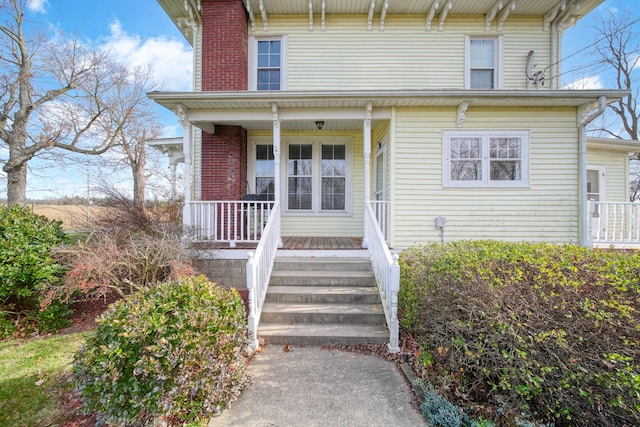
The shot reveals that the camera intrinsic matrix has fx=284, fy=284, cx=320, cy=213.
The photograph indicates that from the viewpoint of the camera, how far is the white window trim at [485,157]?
607 cm

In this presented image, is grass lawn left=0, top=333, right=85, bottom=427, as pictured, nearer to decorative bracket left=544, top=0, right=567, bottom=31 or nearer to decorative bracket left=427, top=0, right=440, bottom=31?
decorative bracket left=427, top=0, right=440, bottom=31

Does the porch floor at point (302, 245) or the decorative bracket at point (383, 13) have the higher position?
the decorative bracket at point (383, 13)

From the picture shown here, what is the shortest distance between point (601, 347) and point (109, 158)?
20.3m

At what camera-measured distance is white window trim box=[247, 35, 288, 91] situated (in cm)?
754

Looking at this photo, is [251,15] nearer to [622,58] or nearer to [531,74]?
[531,74]

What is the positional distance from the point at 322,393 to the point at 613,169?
1130 cm

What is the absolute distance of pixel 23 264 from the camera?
162 inches

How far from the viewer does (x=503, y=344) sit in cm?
229

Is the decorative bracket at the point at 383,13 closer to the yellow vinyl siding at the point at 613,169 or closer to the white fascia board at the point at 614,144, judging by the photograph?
the white fascia board at the point at 614,144

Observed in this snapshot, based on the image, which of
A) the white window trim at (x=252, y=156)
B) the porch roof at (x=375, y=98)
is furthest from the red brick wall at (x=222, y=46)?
the porch roof at (x=375, y=98)

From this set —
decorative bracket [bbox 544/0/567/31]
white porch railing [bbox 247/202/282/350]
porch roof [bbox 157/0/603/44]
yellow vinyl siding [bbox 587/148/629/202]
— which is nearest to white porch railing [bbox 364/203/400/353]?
white porch railing [bbox 247/202/282/350]

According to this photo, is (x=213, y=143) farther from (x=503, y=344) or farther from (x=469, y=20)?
(x=469, y=20)

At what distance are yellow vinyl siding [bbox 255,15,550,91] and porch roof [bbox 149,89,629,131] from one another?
1950 mm

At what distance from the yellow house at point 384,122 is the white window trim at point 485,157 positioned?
3cm
